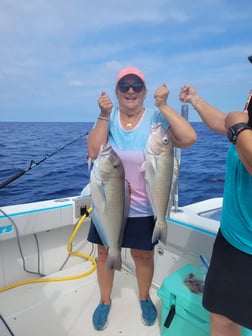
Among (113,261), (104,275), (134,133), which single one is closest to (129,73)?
(134,133)

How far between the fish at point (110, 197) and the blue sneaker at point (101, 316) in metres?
0.66

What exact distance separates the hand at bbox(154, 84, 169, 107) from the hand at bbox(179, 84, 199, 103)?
0.17 metres

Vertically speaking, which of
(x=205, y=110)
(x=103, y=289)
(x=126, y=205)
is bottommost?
(x=103, y=289)

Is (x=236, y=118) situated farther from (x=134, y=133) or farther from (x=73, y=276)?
(x=73, y=276)

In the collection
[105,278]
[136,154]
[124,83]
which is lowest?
[105,278]

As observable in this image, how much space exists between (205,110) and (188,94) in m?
0.21

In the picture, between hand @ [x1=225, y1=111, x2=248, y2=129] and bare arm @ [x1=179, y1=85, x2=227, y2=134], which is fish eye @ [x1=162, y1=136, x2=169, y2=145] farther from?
hand @ [x1=225, y1=111, x2=248, y2=129]

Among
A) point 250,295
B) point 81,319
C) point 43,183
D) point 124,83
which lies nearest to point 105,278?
point 81,319

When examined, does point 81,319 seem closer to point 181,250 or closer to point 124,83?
point 181,250

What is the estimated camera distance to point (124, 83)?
6.95 ft

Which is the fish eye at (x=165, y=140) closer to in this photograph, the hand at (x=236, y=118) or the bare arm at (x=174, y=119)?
the bare arm at (x=174, y=119)

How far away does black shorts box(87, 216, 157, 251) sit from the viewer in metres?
2.35

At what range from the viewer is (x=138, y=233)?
7.77 feet

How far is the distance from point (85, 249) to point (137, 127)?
2166 mm
